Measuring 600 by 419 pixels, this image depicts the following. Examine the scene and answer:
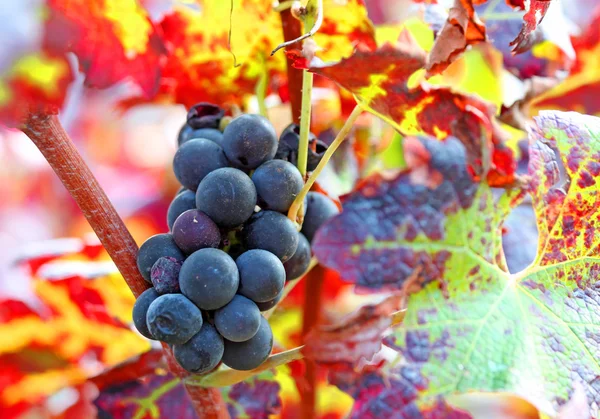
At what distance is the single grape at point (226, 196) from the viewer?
0.40 m

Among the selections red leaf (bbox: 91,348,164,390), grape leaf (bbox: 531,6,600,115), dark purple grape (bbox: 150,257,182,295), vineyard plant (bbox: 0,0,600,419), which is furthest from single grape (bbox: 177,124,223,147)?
grape leaf (bbox: 531,6,600,115)

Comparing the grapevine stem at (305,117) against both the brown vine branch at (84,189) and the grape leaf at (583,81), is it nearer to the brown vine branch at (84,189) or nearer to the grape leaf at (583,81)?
the brown vine branch at (84,189)

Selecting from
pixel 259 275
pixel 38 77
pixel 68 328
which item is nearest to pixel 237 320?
pixel 259 275

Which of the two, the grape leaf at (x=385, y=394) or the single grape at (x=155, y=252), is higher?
the single grape at (x=155, y=252)

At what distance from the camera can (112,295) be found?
693mm

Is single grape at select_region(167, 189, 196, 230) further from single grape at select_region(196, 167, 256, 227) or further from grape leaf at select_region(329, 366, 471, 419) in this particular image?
grape leaf at select_region(329, 366, 471, 419)

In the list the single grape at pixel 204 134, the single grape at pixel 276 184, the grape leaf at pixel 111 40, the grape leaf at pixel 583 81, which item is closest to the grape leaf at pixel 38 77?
the grape leaf at pixel 111 40

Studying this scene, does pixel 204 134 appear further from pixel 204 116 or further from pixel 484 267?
pixel 484 267

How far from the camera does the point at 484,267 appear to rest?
42cm

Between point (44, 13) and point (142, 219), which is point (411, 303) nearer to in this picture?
point (44, 13)

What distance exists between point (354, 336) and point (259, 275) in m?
0.07

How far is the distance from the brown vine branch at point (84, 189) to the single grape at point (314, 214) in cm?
14

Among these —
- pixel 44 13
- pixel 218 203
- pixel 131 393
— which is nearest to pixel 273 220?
pixel 218 203

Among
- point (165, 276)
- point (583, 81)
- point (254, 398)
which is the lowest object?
point (254, 398)
